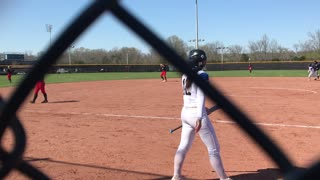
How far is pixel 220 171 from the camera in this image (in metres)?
5.47

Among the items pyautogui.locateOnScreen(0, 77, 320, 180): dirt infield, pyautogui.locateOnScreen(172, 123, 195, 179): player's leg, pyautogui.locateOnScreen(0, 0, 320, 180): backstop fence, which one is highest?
pyautogui.locateOnScreen(0, 0, 320, 180): backstop fence

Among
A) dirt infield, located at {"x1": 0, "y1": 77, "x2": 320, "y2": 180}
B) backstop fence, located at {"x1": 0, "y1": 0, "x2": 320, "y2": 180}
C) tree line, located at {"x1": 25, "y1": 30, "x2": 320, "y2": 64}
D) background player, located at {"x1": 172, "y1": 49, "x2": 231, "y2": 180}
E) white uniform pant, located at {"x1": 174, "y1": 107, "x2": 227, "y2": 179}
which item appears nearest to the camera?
backstop fence, located at {"x1": 0, "y1": 0, "x2": 320, "y2": 180}

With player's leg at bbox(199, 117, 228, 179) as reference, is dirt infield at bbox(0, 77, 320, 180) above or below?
below

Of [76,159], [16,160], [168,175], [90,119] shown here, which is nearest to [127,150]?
[76,159]

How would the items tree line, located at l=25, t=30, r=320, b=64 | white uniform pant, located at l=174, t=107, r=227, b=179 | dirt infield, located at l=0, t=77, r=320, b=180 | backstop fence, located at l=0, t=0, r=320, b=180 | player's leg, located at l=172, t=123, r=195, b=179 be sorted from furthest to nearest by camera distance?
1. tree line, located at l=25, t=30, r=320, b=64
2. dirt infield, located at l=0, t=77, r=320, b=180
3. player's leg, located at l=172, t=123, r=195, b=179
4. white uniform pant, located at l=174, t=107, r=227, b=179
5. backstop fence, located at l=0, t=0, r=320, b=180

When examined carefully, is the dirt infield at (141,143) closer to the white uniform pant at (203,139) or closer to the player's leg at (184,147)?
the white uniform pant at (203,139)

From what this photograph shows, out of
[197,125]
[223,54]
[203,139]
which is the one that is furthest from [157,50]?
[223,54]

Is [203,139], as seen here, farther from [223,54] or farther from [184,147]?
[223,54]

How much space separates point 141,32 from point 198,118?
4.36 metres

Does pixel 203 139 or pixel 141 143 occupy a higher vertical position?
pixel 203 139

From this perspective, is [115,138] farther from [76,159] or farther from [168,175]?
[168,175]

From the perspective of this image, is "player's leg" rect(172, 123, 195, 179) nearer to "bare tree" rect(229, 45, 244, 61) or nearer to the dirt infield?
the dirt infield

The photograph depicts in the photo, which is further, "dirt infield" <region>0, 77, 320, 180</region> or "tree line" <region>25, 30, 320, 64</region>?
"tree line" <region>25, 30, 320, 64</region>

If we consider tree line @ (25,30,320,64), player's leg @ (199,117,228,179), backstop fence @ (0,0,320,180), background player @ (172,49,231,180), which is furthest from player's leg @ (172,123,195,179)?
tree line @ (25,30,320,64)
